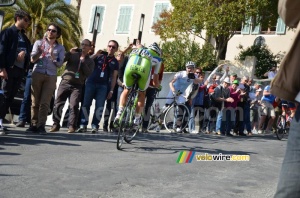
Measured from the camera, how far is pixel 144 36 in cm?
4753


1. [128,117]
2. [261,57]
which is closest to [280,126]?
[128,117]

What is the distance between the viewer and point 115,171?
7.32m

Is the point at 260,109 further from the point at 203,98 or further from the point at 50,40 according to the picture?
the point at 50,40

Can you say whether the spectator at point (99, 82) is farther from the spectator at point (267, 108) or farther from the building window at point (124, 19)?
the building window at point (124, 19)

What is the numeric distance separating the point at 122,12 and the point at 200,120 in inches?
1330

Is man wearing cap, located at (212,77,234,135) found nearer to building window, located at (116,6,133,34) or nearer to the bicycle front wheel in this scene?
the bicycle front wheel

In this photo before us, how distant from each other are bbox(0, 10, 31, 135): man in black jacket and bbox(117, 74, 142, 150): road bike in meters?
1.97

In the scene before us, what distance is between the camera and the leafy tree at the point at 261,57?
36500mm

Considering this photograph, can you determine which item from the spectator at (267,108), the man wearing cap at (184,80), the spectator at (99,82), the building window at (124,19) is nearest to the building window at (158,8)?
the building window at (124,19)

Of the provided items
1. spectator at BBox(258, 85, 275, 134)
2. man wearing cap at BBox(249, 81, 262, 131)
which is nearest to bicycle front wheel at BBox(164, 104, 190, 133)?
spectator at BBox(258, 85, 275, 134)

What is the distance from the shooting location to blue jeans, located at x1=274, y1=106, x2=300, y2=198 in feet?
9.83

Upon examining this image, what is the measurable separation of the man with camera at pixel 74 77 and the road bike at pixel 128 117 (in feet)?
7.61

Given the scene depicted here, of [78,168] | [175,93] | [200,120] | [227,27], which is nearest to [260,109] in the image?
[200,120]

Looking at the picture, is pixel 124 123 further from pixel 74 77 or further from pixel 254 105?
pixel 254 105
